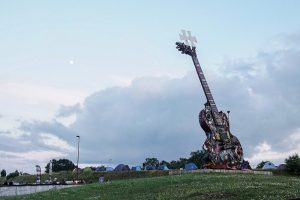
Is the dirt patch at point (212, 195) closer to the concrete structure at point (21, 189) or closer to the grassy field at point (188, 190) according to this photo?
the grassy field at point (188, 190)

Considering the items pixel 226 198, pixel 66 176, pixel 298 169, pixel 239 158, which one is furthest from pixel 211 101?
pixel 66 176

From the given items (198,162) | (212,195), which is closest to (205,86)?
(212,195)

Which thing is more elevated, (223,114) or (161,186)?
(223,114)

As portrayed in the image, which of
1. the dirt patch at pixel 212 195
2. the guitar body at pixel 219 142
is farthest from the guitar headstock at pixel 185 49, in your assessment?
the dirt patch at pixel 212 195

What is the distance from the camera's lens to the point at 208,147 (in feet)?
216

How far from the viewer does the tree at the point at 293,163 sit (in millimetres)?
70625

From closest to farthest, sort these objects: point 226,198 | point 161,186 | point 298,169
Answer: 1. point 226,198
2. point 161,186
3. point 298,169

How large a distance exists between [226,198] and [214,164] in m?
34.8

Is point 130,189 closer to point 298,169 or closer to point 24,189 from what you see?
point 24,189

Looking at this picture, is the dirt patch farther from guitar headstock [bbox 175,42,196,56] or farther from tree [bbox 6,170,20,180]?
tree [bbox 6,170,20,180]

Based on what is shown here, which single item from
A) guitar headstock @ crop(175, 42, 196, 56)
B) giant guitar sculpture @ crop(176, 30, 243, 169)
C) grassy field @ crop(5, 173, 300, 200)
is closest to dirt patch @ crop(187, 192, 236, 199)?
grassy field @ crop(5, 173, 300, 200)

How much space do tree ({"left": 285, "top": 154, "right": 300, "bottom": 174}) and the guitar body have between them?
26.5 feet

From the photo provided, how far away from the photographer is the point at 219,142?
67062mm

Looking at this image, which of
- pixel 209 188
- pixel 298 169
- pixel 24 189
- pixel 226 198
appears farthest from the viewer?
pixel 298 169
